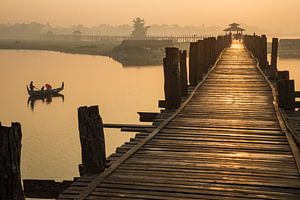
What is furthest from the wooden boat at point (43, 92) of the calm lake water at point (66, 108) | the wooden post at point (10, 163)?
the wooden post at point (10, 163)

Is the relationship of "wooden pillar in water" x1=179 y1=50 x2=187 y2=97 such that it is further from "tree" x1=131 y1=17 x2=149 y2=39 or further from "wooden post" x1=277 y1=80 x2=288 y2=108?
"tree" x1=131 y1=17 x2=149 y2=39

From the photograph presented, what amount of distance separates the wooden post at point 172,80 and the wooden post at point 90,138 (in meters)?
5.60

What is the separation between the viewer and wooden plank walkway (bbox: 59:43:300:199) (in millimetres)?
5887

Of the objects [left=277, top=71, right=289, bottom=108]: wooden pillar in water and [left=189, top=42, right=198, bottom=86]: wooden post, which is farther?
[left=189, top=42, right=198, bottom=86]: wooden post

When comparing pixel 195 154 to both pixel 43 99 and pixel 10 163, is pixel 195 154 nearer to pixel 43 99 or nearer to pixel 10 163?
pixel 10 163

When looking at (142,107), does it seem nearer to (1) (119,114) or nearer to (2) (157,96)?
(1) (119,114)

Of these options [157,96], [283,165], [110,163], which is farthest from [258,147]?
[157,96]

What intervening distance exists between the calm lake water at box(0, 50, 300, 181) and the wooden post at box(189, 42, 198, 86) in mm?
7735

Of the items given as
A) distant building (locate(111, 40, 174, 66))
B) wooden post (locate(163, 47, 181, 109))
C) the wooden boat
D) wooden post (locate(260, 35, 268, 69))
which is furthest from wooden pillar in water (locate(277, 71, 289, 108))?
distant building (locate(111, 40, 174, 66))

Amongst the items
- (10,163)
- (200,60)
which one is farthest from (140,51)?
(10,163)

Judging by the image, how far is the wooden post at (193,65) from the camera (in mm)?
17583

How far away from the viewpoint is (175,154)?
7711 millimetres

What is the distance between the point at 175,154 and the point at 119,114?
27803mm

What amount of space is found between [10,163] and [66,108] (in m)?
37.1
